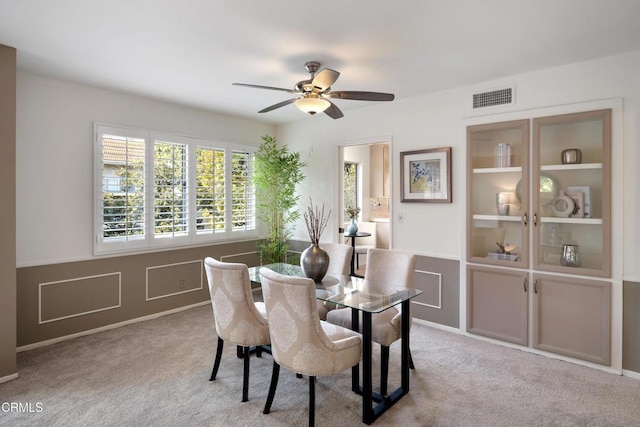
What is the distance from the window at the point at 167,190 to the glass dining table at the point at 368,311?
1.90 meters

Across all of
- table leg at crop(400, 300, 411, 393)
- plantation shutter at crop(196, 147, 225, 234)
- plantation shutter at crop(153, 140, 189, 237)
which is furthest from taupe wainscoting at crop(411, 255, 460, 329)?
plantation shutter at crop(153, 140, 189, 237)

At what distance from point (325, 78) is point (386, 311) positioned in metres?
1.97

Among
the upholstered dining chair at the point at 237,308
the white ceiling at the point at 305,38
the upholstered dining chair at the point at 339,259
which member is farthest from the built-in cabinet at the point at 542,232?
the upholstered dining chair at the point at 237,308

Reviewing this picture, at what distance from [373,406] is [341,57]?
2.77 meters

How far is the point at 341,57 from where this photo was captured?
3.05 meters

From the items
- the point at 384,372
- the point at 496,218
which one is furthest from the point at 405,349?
the point at 496,218

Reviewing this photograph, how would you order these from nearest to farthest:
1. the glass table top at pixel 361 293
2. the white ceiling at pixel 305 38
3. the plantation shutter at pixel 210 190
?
the white ceiling at pixel 305 38 → the glass table top at pixel 361 293 → the plantation shutter at pixel 210 190

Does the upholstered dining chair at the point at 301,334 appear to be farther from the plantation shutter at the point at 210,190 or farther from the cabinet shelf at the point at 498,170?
the plantation shutter at the point at 210,190

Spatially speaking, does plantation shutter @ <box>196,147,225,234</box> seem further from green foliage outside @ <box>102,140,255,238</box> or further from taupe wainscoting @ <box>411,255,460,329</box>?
taupe wainscoting @ <box>411,255,460,329</box>

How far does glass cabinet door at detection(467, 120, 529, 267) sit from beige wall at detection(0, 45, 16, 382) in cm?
422

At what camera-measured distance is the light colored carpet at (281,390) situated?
7.80ft

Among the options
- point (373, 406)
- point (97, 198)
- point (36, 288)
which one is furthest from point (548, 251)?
point (36, 288)

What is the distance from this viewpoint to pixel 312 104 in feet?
9.45

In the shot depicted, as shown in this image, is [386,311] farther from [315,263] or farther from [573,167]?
[573,167]
